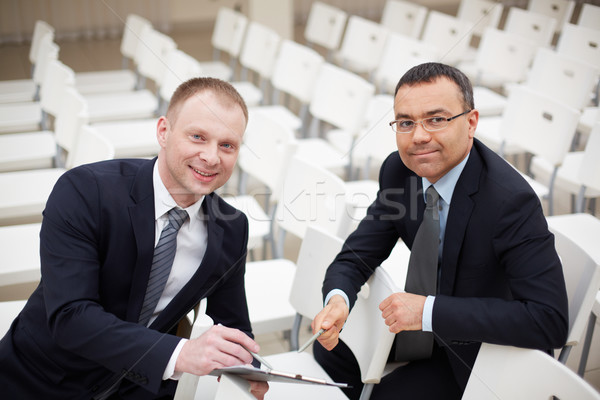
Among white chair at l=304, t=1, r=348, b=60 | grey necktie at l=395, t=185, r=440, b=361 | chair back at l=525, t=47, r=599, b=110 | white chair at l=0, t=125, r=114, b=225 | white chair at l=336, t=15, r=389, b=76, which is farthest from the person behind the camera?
white chair at l=304, t=1, r=348, b=60

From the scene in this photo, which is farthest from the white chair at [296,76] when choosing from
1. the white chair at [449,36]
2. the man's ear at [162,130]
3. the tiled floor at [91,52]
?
the tiled floor at [91,52]

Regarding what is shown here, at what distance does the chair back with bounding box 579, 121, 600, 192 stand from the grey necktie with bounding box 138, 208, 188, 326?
230 centimetres

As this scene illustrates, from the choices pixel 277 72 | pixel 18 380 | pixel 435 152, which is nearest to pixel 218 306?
pixel 18 380

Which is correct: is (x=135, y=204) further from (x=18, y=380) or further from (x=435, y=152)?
(x=435, y=152)

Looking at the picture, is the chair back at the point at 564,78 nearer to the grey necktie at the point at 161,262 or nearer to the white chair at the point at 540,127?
the white chair at the point at 540,127

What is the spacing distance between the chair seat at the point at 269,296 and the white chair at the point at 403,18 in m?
4.37

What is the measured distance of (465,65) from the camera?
5902 mm

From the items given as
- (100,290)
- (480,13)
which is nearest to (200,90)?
(100,290)

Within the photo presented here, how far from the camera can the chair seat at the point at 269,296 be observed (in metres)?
2.38

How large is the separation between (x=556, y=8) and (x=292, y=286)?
5840 mm

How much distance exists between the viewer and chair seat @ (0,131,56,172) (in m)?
3.70

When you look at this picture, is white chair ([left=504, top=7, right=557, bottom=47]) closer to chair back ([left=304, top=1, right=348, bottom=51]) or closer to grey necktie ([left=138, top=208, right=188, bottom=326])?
chair back ([left=304, top=1, right=348, bottom=51])

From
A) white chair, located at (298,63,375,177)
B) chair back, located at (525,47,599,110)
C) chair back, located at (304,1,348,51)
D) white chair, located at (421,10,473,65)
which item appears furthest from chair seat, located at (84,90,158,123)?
chair back, located at (525,47,599,110)

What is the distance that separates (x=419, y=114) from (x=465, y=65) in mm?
4399
